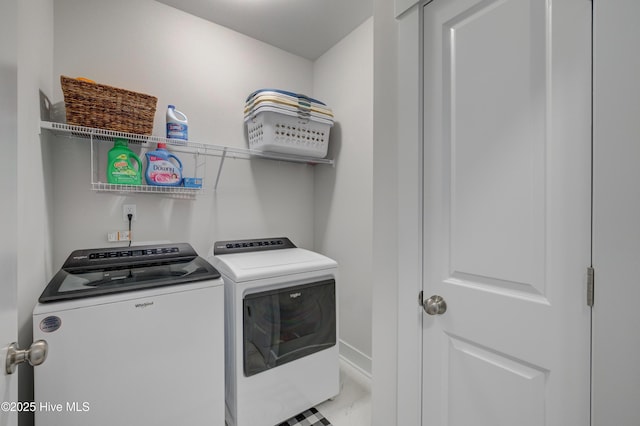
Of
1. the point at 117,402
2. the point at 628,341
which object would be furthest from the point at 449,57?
the point at 117,402

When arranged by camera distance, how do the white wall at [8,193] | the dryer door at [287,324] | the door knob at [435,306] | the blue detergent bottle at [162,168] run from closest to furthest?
1. the white wall at [8,193]
2. the door knob at [435,306]
3. the dryer door at [287,324]
4. the blue detergent bottle at [162,168]

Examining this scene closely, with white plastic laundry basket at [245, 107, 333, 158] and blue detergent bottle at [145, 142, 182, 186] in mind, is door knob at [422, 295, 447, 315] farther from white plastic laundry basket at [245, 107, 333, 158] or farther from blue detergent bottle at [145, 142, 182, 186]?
blue detergent bottle at [145, 142, 182, 186]

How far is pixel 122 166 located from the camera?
1.70 m

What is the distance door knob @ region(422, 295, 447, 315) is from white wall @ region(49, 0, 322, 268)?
5.57 ft

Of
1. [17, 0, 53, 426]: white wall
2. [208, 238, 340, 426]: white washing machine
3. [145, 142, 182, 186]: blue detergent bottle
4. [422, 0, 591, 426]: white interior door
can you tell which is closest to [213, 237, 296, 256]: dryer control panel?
[208, 238, 340, 426]: white washing machine

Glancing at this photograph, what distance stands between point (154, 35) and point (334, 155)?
1.59 meters

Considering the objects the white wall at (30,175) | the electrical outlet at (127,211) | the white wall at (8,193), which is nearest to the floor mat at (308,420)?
the white wall at (30,175)

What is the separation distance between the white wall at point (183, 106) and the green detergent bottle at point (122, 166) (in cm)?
21

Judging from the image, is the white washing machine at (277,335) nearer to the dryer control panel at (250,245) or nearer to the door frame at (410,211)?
the dryer control panel at (250,245)

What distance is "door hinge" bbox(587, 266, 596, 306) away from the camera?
0.68 m

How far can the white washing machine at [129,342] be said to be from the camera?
3.66 ft

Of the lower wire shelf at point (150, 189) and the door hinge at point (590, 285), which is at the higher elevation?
the lower wire shelf at point (150, 189)

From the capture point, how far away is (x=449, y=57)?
38.1 inches

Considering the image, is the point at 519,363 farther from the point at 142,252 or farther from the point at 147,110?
the point at 147,110
